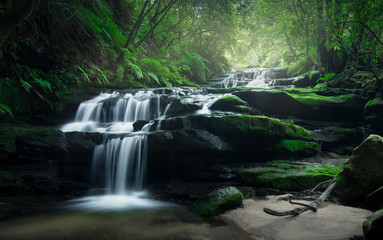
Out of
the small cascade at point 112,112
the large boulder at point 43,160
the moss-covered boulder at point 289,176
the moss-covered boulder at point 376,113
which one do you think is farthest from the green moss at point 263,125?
the large boulder at point 43,160

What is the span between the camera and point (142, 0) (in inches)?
427

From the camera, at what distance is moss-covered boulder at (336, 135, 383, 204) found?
10.0 feet

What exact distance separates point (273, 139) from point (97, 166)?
5051 mm

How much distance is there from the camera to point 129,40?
984 centimetres

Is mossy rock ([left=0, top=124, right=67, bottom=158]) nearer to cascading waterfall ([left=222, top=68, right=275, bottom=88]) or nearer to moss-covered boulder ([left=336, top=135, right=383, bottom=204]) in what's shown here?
moss-covered boulder ([left=336, top=135, right=383, bottom=204])

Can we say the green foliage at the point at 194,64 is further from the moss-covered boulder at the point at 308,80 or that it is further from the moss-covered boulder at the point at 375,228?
the moss-covered boulder at the point at 375,228

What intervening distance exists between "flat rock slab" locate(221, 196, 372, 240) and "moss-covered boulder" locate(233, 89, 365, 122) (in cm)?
515

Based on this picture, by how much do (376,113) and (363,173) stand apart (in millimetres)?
5022

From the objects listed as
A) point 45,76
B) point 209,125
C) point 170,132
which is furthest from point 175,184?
point 45,76

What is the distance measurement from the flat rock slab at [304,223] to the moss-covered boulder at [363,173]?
35 centimetres

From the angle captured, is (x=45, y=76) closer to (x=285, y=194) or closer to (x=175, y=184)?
(x=175, y=184)

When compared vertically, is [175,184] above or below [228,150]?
below

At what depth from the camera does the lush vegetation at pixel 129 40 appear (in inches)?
233

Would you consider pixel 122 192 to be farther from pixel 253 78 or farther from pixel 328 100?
pixel 253 78
